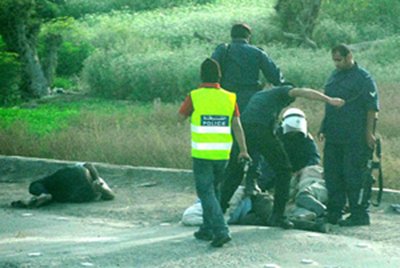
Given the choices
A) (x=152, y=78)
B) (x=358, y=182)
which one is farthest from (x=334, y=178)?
(x=152, y=78)

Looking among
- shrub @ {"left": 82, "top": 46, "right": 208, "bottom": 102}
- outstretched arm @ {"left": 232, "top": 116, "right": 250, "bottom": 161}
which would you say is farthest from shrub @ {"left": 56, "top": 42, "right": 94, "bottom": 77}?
outstretched arm @ {"left": 232, "top": 116, "right": 250, "bottom": 161}

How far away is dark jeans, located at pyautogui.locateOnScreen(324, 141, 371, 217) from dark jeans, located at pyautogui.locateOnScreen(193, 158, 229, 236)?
77.5 inches

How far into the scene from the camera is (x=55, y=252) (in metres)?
8.52

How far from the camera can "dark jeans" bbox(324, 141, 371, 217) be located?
10289 mm

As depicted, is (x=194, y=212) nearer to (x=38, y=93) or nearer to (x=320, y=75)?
(x=320, y=75)

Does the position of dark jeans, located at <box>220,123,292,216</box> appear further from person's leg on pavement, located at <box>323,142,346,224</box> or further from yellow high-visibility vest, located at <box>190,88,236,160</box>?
person's leg on pavement, located at <box>323,142,346,224</box>

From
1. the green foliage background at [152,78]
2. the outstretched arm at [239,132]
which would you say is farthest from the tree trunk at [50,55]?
the outstretched arm at [239,132]

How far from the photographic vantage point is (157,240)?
9055 millimetres

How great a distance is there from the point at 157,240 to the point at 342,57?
111 inches

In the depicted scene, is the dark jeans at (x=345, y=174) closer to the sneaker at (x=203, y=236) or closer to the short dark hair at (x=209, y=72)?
the sneaker at (x=203, y=236)

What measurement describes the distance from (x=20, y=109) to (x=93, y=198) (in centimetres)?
1263

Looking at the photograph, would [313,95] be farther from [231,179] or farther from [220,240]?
[220,240]

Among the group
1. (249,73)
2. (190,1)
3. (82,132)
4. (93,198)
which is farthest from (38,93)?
(190,1)

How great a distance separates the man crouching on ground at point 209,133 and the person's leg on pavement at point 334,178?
199cm
